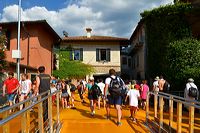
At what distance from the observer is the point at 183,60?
23094 mm

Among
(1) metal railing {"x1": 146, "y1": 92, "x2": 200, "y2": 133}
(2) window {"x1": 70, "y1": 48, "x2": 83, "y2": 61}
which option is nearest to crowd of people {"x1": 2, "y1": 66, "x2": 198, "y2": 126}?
(1) metal railing {"x1": 146, "y1": 92, "x2": 200, "y2": 133}

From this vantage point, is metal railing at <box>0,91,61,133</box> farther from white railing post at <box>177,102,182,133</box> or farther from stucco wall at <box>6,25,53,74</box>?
stucco wall at <box>6,25,53,74</box>

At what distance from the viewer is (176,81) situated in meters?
23.1

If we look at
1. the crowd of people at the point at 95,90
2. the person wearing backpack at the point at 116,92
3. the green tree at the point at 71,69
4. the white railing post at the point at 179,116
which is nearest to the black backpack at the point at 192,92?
the crowd of people at the point at 95,90

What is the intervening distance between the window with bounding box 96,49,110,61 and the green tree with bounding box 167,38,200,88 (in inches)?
844

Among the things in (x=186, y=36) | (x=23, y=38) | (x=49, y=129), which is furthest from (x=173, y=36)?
(x=49, y=129)

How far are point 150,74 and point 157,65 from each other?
243cm

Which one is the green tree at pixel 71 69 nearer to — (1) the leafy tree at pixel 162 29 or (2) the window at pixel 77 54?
(2) the window at pixel 77 54

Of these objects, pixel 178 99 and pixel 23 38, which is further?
pixel 23 38

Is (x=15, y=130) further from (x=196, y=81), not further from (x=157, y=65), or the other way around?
(x=157, y=65)

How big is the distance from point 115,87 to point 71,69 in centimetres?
3047

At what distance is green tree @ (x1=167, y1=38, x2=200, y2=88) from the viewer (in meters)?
22.7

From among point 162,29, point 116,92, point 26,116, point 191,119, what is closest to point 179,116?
point 191,119

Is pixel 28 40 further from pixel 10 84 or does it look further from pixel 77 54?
pixel 77 54
